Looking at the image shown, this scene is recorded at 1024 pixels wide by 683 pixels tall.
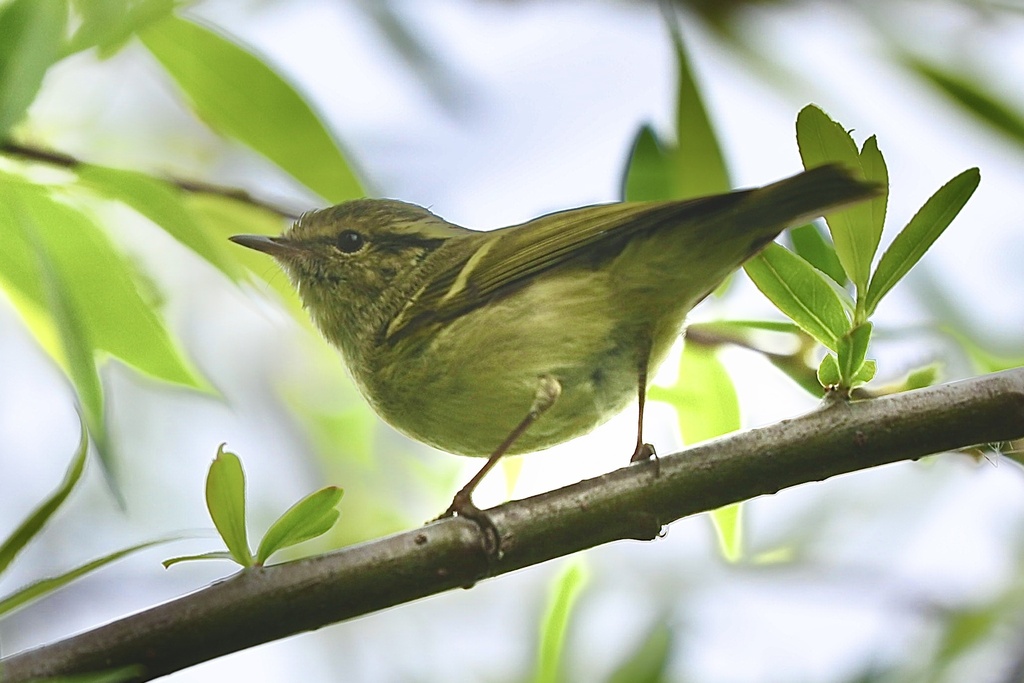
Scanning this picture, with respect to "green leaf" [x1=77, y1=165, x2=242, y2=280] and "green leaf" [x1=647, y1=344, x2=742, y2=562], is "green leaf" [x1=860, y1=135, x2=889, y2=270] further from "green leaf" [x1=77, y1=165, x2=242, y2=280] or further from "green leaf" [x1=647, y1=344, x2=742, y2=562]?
"green leaf" [x1=77, y1=165, x2=242, y2=280]

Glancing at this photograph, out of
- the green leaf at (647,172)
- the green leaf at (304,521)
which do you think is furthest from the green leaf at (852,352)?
the green leaf at (304,521)

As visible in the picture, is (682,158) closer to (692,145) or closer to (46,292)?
(692,145)

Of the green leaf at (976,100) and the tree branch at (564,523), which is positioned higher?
the green leaf at (976,100)

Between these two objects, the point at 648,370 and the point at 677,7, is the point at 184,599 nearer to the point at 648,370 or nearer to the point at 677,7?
the point at 648,370

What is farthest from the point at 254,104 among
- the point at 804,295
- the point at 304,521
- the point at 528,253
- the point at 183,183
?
the point at 804,295

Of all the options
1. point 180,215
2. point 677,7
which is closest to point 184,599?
point 180,215

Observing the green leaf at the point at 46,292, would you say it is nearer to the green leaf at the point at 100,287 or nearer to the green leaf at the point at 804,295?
the green leaf at the point at 100,287
